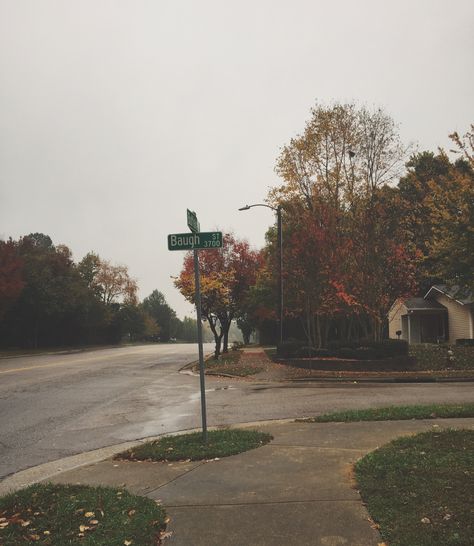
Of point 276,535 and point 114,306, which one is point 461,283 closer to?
point 276,535

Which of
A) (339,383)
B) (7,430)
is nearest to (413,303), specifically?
(339,383)

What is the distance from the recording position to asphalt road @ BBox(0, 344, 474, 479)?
9609 mm

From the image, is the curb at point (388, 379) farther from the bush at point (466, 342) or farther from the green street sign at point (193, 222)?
the green street sign at point (193, 222)

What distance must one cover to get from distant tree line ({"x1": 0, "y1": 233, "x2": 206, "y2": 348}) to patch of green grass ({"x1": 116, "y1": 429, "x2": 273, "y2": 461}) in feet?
127

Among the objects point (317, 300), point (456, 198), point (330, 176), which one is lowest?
point (317, 300)

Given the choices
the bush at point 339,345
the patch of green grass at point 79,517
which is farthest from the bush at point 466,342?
the patch of green grass at point 79,517

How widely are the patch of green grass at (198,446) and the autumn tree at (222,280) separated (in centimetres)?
2068

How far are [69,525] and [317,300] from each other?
69.6 ft

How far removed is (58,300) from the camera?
52906mm

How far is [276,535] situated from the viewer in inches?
170

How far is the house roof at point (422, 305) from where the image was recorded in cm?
3734

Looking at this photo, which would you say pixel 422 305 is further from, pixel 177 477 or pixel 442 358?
pixel 177 477

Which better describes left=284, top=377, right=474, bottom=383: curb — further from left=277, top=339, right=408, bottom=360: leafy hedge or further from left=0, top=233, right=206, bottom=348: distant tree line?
left=0, top=233, right=206, bottom=348: distant tree line

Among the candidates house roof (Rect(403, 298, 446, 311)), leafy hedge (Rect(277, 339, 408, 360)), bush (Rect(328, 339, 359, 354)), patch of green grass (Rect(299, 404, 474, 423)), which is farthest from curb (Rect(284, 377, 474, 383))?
house roof (Rect(403, 298, 446, 311))
